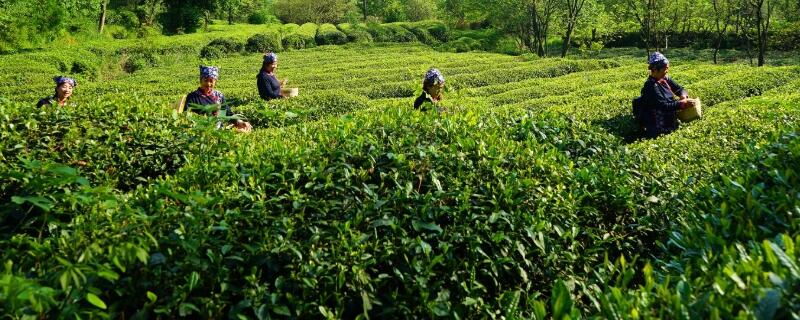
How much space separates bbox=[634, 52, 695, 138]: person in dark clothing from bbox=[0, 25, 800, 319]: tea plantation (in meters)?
2.19

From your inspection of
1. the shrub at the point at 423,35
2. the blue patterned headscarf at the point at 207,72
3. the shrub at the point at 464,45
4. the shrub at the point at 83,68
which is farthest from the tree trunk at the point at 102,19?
the blue patterned headscarf at the point at 207,72

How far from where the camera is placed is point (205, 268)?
7.71ft

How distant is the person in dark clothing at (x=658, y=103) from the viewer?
694 cm

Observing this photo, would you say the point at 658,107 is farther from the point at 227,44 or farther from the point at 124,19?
the point at 124,19

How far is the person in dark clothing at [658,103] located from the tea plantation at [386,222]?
7.17 ft

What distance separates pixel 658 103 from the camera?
22.8 feet

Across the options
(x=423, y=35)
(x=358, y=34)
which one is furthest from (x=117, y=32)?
(x=423, y=35)

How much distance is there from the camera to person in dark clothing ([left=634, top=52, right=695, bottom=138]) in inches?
273

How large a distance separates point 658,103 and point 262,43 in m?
31.0

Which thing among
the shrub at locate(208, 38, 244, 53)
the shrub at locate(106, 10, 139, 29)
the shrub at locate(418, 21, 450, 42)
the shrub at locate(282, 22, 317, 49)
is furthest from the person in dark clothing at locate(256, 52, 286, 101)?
the shrub at locate(418, 21, 450, 42)

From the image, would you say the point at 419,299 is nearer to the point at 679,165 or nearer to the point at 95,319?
the point at 95,319

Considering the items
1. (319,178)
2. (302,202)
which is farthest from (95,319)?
(319,178)

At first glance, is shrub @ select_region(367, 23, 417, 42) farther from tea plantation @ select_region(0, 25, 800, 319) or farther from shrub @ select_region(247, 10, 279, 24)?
tea plantation @ select_region(0, 25, 800, 319)

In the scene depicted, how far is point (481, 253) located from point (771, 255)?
1335mm
